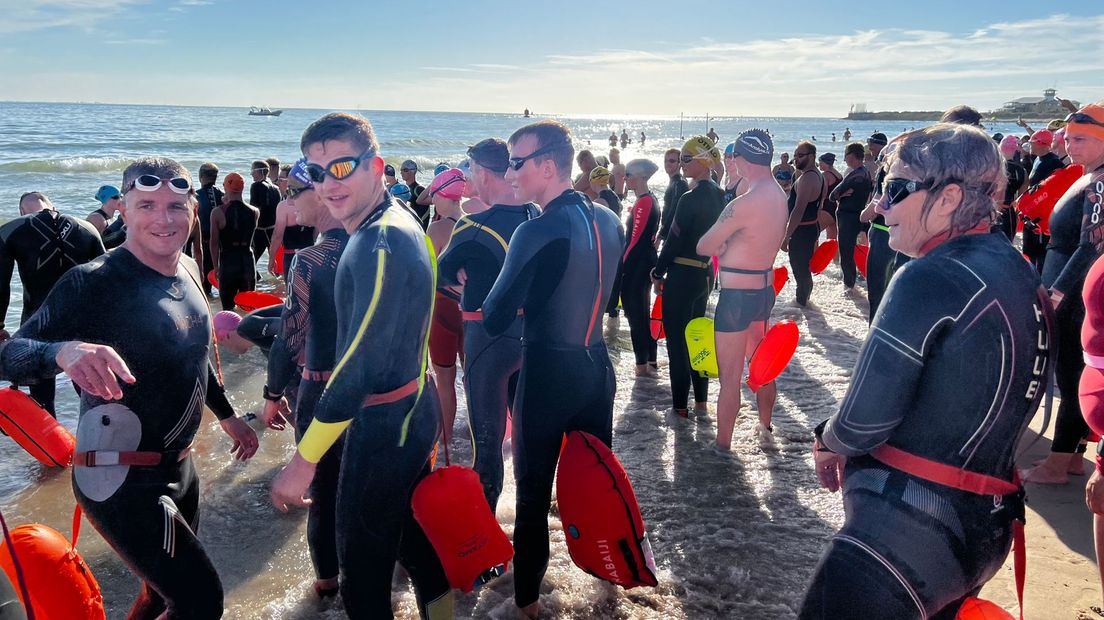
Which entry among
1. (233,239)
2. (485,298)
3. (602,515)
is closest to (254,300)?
(485,298)

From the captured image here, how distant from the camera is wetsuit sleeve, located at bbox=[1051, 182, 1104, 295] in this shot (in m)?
3.79

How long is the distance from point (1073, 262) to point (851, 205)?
20.2 feet

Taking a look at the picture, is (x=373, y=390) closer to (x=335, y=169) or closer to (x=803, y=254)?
(x=335, y=169)

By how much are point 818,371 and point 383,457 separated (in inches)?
235

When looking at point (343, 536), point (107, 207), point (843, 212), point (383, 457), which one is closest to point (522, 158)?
point (383, 457)

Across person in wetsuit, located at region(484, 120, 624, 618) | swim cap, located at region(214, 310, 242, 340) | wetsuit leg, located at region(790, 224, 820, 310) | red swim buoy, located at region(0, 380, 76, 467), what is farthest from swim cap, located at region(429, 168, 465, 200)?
wetsuit leg, located at region(790, 224, 820, 310)

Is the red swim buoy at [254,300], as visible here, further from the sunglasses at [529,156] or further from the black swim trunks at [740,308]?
the black swim trunks at [740,308]

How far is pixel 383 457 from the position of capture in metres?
2.46

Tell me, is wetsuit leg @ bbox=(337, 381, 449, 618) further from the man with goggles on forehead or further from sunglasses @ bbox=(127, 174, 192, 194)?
the man with goggles on forehead

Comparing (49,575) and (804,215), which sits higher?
(804,215)

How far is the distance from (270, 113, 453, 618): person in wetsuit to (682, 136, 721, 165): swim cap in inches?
144

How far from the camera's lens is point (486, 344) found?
3.96 m

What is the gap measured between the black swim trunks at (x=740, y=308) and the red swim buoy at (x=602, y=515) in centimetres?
234

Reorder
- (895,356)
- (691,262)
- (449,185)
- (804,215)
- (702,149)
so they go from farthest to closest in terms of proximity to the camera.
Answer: (804,215), (691,262), (702,149), (449,185), (895,356)
